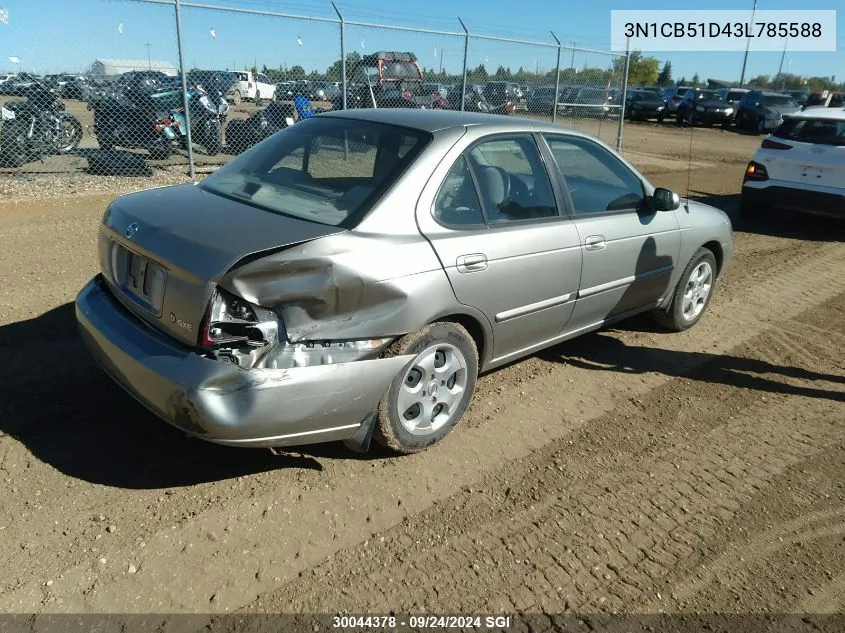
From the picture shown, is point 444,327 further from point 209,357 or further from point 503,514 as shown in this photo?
point 209,357

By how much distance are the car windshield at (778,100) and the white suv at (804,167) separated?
22411mm

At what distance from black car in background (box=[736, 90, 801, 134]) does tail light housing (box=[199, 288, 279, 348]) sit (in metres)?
30.8

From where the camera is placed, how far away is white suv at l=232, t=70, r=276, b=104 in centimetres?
1144

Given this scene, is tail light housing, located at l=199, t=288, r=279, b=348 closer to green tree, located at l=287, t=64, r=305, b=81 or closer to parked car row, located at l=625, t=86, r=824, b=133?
green tree, located at l=287, t=64, r=305, b=81

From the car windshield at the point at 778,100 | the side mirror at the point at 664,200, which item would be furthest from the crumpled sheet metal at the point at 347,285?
the car windshield at the point at 778,100

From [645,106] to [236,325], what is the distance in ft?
107

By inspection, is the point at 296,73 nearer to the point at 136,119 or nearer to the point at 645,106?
the point at 136,119

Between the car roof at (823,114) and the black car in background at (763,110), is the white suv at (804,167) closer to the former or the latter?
the car roof at (823,114)

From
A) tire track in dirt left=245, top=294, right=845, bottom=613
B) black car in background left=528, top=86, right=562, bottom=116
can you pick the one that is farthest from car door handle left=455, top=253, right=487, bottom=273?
black car in background left=528, top=86, right=562, bottom=116

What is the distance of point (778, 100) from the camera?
29.1 metres

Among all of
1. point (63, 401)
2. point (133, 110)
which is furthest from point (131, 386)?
point (133, 110)

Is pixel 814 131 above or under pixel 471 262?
above

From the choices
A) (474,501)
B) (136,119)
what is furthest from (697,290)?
(136,119)

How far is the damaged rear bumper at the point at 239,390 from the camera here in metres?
2.73
